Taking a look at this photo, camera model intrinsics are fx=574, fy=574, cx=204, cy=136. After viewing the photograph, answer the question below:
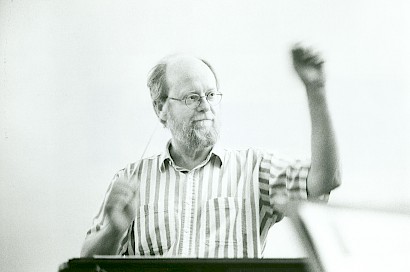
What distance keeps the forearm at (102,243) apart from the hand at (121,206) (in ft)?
0.07

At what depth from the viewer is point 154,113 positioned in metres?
1.58

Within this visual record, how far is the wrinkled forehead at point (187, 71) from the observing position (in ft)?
5.17

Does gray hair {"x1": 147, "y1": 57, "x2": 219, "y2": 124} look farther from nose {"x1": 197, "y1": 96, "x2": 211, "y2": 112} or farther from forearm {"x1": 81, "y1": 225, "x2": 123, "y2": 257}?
forearm {"x1": 81, "y1": 225, "x2": 123, "y2": 257}

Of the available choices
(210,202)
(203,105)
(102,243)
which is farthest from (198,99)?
(102,243)

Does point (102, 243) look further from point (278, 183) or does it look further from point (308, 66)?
point (308, 66)

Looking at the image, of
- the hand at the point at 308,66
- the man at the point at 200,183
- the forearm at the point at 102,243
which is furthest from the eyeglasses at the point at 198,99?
the forearm at the point at 102,243

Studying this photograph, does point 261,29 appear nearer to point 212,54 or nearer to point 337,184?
point 212,54

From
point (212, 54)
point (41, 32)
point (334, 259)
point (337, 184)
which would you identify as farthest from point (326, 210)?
point (41, 32)

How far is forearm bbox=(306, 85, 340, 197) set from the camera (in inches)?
58.4

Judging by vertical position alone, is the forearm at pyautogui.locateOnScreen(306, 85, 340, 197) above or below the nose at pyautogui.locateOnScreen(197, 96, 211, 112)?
below

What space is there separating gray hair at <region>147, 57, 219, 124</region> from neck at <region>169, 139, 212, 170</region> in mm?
120

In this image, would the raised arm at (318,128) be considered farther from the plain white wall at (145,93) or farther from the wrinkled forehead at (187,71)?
the wrinkled forehead at (187,71)

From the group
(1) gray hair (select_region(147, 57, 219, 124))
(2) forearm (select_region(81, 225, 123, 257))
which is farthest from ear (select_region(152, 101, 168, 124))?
(2) forearm (select_region(81, 225, 123, 257))

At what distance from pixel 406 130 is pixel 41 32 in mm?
1055
